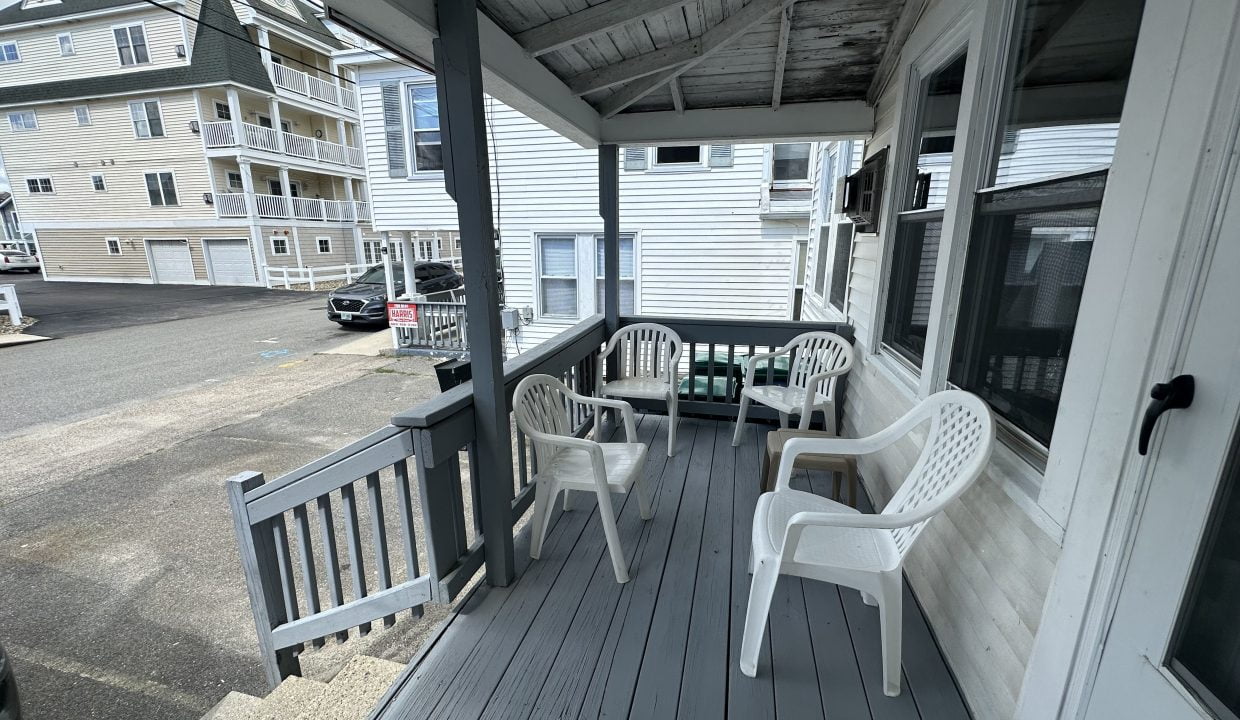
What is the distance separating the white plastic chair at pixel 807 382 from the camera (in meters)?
2.92

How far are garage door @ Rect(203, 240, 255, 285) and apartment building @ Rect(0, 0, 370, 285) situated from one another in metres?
0.04

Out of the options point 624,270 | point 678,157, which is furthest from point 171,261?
point 678,157

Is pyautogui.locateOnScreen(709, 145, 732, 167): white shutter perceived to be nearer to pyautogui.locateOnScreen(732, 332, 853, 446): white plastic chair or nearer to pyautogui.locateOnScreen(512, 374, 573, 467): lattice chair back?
pyautogui.locateOnScreen(732, 332, 853, 446): white plastic chair

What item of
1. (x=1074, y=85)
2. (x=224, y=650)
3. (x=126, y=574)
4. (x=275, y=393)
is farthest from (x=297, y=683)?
(x=275, y=393)

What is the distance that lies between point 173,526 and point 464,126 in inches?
157

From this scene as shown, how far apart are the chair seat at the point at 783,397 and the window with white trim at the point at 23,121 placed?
24637mm

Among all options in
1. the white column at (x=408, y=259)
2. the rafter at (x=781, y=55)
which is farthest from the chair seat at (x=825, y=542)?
the white column at (x=408, y=259)

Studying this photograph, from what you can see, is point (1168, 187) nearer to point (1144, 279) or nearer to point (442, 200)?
point (1144, 279)

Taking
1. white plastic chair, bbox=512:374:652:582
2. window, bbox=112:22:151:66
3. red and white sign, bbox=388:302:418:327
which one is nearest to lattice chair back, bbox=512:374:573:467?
white plastic chair, bbox=512:374:652:582

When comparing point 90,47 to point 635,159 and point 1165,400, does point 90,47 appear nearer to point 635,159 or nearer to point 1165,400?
point 635,159

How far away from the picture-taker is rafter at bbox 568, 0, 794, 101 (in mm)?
2123

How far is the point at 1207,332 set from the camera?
83 centimetres

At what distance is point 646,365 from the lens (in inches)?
147

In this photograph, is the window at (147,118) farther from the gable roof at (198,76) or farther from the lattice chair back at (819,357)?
the lattice chair back at (819,357)
